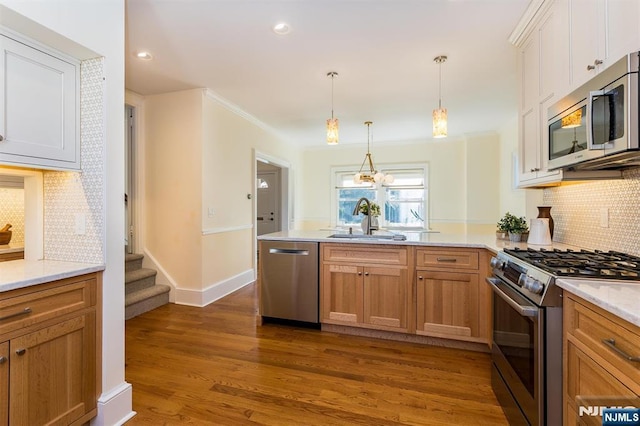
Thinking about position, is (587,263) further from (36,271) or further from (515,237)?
(36,271)

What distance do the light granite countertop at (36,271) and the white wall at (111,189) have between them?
14 cm

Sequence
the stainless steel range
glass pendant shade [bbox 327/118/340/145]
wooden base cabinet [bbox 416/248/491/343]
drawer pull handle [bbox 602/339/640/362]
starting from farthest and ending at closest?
glass pendant shade [bbox 327/118/340/145], wooden base cabinet [bbox 416/248/491/343], the stainless steel range, drawer pull handle [bbox 602/339/640/362]

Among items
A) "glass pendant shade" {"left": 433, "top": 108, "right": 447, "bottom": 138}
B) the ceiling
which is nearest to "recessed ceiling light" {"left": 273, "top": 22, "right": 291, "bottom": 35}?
the ceiling

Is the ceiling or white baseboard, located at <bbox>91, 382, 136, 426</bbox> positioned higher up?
the ceiling

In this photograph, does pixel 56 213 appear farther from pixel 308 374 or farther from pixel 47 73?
pixel 308 374

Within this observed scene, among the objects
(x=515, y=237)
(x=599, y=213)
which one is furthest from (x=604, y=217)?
(x=515, y=237)

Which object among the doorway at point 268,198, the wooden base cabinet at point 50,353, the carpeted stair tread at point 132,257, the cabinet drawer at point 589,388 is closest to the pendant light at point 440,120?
the cabinet drawer at point 589,388

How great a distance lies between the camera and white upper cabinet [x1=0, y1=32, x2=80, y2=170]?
1.40m

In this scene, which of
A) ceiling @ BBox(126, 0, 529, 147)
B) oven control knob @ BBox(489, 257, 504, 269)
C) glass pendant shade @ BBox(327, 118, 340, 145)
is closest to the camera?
oven control knob @ BBox(489, 257, 504, 269)

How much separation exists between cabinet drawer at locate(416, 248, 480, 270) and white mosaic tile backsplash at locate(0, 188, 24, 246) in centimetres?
293

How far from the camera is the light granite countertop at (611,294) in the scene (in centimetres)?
91

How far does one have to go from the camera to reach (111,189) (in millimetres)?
1681

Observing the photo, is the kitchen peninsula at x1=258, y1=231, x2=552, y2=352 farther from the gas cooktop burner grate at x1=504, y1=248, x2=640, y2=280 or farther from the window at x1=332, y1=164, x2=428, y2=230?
the window at x1=332, y1=164, x2=428, y2=230

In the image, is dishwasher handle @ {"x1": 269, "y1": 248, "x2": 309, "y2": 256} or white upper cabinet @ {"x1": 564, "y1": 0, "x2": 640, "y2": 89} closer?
white upper cabinet @ {"x1": 564, "y1": 0, "x2": 640, "y2": 89}
